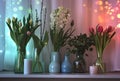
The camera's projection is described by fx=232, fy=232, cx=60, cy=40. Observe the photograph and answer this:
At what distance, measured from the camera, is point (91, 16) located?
6.50ft

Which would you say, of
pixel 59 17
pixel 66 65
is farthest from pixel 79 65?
pixel 59 17

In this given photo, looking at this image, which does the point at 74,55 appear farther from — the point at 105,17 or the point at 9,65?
the point at 9,65

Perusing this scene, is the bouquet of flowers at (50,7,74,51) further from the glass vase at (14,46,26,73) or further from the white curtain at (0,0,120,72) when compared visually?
the glass vase at (14,46,26,73)

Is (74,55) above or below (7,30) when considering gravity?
below

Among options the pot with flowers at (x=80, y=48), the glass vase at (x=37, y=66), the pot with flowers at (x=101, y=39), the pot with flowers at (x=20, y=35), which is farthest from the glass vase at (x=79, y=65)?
the pot with flowers at (x=20, y=35)

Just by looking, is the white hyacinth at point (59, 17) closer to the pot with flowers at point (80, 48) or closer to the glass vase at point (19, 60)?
the pot with flowers at point (80, 48)

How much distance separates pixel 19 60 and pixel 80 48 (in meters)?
0.49

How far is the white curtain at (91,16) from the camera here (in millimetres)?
1928

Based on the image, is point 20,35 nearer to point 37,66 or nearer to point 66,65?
point 37,66

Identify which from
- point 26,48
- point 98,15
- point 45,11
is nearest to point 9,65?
point 26,48

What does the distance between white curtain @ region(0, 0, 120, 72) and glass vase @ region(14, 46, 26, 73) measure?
12cm

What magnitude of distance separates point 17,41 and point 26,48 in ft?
0.42

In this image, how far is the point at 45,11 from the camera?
1967mm

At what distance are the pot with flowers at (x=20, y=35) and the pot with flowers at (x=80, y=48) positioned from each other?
1.13ft
